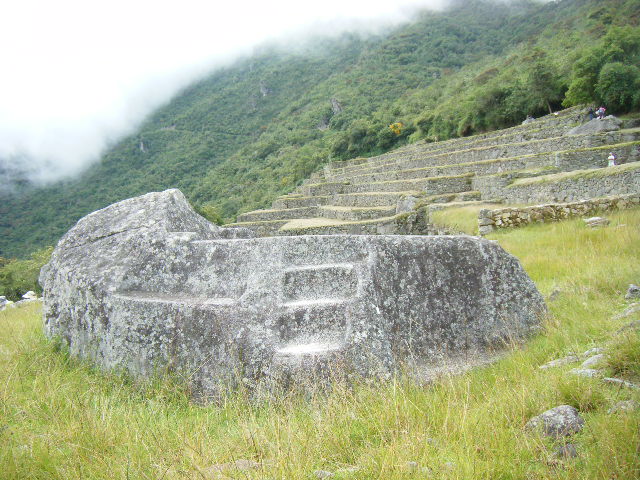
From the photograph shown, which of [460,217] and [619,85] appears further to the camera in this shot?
[619,85]

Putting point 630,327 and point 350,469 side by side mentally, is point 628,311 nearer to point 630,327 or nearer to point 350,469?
point 630,327

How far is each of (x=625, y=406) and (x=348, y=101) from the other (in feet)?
255

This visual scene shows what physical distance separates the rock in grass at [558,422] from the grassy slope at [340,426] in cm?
5

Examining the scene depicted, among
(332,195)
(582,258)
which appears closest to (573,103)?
(332,195)

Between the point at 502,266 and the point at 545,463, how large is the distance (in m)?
2.01

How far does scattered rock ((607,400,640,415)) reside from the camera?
66.9 inches

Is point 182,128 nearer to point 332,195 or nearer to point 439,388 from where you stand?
point 332,195

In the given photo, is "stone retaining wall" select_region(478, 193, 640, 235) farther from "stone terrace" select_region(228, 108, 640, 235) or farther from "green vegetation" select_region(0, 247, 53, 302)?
"green vegetation" select_region(0, 247, 53, 302)

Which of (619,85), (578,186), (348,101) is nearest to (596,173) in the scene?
(578,186)

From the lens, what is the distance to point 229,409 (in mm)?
2545

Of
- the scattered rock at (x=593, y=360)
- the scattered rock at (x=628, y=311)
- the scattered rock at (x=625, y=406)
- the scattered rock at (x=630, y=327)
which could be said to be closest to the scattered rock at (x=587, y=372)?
Answer: the scattered rock at (x=593, y=360)

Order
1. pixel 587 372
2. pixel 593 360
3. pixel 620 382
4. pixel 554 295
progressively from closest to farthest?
pixel 620 382 < pixel 587 372 < pixel 593 360 < pixel 554 295

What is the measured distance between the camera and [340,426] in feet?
6.66

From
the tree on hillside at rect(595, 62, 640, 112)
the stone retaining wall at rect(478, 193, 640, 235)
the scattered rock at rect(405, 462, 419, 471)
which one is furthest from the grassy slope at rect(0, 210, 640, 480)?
the tree on hillside at rect(595, 62, 640, 112)
